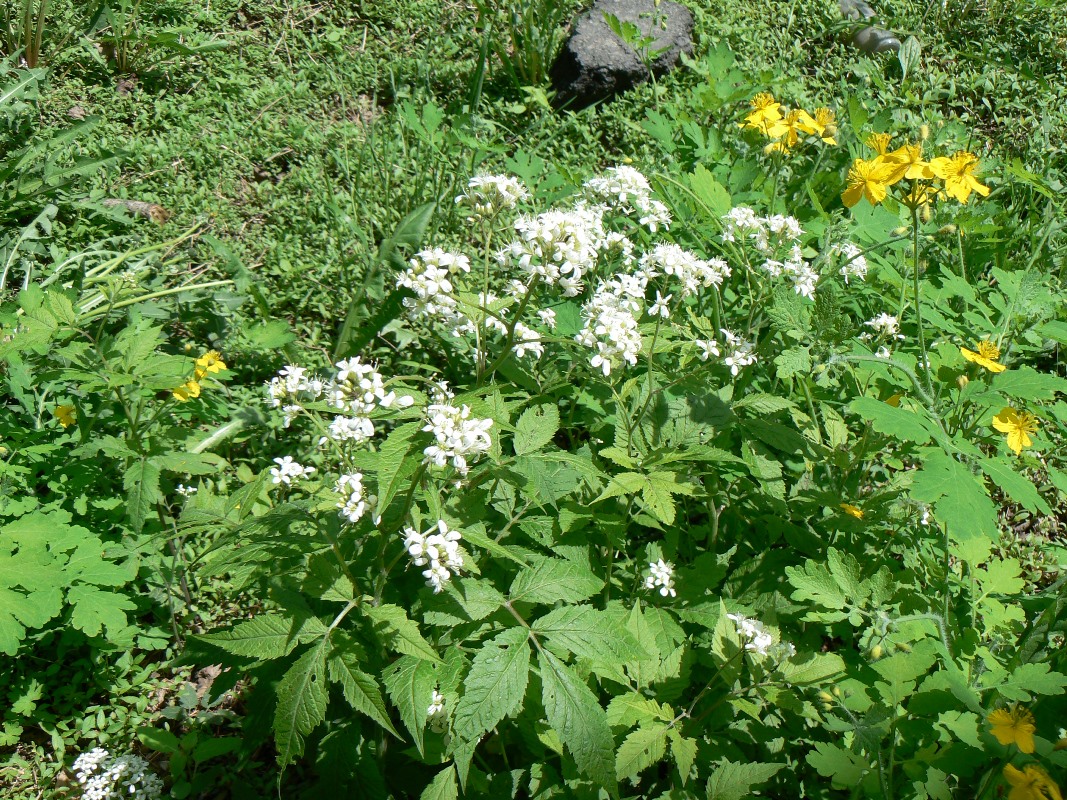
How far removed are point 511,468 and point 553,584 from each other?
0.29 metres

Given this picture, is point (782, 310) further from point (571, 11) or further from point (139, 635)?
point (571, 11)

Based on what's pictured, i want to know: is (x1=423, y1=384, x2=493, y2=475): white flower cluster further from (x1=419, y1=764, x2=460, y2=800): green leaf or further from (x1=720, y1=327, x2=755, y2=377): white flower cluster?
(x1=720, y1=327, x2=755, y2=377): white flower cluster

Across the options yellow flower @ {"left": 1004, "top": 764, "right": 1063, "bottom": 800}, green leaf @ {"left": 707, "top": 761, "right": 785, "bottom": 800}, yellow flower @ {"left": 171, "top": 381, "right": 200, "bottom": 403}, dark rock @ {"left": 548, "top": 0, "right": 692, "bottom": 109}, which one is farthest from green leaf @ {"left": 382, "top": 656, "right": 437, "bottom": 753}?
dark rock @ {"left": 548, "top": 0, "right": 692, "bottom": 109}

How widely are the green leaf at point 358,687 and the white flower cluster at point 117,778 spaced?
92 centimetres

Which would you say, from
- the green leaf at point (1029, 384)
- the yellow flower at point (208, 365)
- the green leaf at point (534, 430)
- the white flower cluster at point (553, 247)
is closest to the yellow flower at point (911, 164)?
the green leaf at point (1029, 384)

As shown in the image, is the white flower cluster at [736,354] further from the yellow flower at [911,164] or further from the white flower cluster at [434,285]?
the white flower cluster at [434,285]

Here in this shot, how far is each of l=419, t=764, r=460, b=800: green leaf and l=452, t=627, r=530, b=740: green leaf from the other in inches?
7.7

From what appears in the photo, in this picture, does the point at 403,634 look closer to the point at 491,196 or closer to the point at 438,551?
the point at 438,551

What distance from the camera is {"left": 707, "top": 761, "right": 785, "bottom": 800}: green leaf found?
1719mm

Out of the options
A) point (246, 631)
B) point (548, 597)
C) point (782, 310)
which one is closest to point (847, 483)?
point (782, 310)

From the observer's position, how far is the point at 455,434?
1532 mm

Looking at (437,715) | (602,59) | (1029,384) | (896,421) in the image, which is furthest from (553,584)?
(602,59)

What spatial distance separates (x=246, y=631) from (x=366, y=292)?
1.87 meters

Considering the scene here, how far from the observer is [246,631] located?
1692mm
